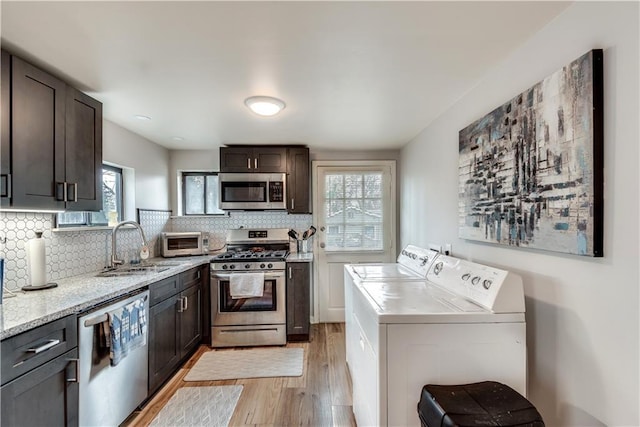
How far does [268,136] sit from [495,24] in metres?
2.28

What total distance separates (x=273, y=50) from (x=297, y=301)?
2.52 metres

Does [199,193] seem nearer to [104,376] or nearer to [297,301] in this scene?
[297,301]

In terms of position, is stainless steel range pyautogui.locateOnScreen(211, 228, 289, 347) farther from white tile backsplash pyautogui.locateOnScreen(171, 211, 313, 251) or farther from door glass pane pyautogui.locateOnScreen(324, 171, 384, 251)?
door glass pane pyautogui.locateOnScreen(324, 171, 384, 251)

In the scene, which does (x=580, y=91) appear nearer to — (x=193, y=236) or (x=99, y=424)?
(x=99, y=424)

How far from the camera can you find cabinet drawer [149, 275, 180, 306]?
2.22 metres

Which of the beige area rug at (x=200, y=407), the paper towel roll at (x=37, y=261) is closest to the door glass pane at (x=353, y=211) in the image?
the beige area rug at (x=200, y=407)

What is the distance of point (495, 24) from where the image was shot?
4.26ft

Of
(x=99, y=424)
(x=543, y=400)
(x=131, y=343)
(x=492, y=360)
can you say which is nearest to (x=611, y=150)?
(x=492, y=360)

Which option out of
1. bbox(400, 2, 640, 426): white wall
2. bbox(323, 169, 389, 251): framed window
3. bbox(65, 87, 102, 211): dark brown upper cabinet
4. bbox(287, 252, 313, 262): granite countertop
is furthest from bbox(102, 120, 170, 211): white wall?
bbox(400, 2, 640, 426): white wall

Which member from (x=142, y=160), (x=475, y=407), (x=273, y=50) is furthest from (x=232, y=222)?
(x=475, y=407)

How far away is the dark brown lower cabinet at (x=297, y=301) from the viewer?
127 inches

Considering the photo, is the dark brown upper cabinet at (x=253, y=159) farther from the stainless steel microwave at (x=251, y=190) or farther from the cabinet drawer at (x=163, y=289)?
the cabinet drawer at (x=163, y=289)

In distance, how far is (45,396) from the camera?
4.42 feet

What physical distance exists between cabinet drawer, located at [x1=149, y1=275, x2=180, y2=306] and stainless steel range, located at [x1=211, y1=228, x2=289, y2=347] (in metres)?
0.58
